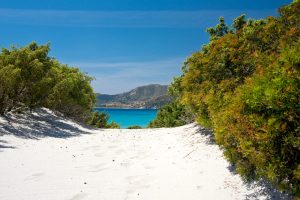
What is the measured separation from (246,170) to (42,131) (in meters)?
20.3

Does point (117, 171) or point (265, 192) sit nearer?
point (265, 192)

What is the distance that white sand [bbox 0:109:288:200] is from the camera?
432 inches

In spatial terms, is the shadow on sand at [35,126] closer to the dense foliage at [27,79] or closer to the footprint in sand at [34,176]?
the dense foliage at [27,79]

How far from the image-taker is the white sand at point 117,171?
1096 centimetres

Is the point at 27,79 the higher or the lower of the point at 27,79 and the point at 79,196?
the higher

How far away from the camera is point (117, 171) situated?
14.3m

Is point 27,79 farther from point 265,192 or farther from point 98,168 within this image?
point 265,192

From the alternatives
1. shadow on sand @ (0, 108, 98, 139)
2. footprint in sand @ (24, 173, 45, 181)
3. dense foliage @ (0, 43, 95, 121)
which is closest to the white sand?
footprint in sand @ (24, 173, 45, 181)

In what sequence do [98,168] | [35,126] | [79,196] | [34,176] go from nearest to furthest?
[79,196] → [34,176] → [98,168] → [35,126]

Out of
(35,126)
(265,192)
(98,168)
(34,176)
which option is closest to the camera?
(265,192)

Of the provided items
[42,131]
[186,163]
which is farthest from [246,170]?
[42,131]

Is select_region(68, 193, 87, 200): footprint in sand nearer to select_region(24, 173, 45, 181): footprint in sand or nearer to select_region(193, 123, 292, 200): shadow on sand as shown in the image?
select_region(24, 173, 45, 181): footprint in sand

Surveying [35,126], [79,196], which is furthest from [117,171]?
[35,126]

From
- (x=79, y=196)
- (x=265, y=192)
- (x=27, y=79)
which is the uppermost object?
(x=27, y=79)
